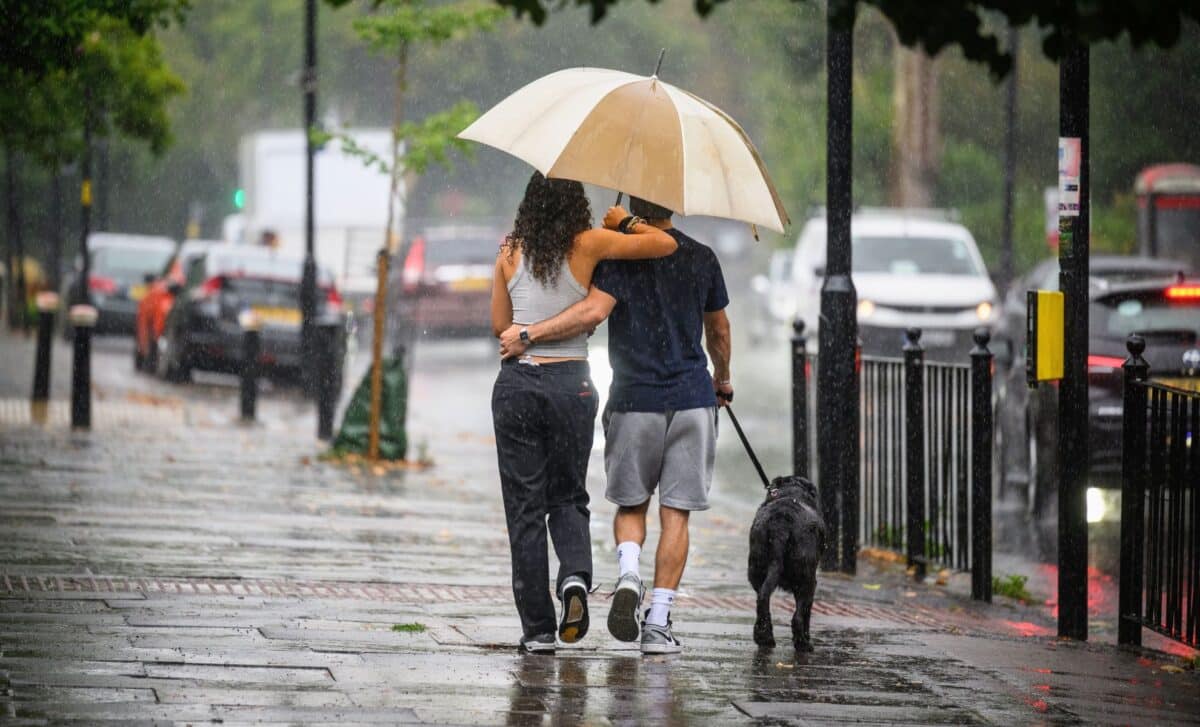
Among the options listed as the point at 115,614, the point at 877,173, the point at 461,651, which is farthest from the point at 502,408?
the point at 877,173

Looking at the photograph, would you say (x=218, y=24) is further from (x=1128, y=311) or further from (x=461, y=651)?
(x=461, y=651)

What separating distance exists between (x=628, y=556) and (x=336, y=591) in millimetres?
1816

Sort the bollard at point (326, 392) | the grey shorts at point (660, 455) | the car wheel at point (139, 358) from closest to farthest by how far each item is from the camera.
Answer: the grey shorts at point (660, 455) → the bollard at point (326, 392) → the car wheel at point (139, 358)

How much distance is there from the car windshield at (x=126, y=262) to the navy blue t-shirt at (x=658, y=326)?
88.5 ft

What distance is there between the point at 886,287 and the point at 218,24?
149ft

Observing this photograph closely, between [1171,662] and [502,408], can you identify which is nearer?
[502,408]

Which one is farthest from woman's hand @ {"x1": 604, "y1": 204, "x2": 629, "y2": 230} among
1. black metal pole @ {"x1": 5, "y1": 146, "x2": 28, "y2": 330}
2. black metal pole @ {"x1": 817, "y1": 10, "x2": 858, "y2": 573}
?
black metal pole @ {"x1": 5, "y1": 146, "x2": 28, "y2": 330}

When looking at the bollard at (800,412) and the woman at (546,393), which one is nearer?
the woman at (546,393)

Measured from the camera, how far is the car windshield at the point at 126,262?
33.4 metres

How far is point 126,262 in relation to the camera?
111 feet

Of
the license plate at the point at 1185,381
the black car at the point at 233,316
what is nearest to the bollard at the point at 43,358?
the black car at the point at 233,316

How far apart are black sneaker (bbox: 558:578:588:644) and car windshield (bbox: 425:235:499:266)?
990 inches

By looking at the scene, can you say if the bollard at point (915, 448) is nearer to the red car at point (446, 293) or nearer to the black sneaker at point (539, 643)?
the black sneaker at point (539, 643)

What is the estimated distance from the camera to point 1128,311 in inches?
541
